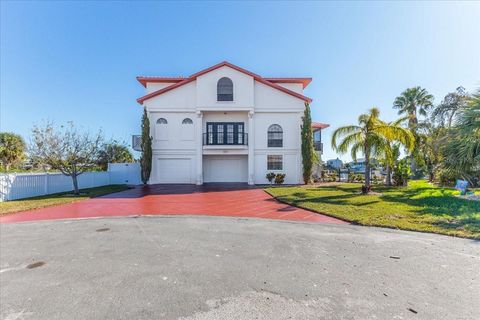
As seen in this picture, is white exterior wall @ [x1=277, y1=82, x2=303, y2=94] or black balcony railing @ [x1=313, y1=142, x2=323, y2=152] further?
white exterior wall @ [x1=277, y1=82, x2=303, y2=94]

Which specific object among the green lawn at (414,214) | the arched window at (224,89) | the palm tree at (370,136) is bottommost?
the green lawn at (414,214)

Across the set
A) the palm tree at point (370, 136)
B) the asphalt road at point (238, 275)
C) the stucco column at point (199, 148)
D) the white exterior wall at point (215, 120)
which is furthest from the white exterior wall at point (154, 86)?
the asphalt road at point (238, 275)

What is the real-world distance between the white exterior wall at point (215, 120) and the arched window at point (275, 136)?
0.38 m

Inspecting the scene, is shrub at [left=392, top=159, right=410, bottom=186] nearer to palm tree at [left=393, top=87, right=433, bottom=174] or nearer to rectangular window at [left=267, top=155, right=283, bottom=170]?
rectangular window at [left=267, top=155, right=283, bottom=170]

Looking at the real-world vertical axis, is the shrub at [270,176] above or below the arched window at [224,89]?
below

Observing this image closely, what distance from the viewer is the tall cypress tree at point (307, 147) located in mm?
19203

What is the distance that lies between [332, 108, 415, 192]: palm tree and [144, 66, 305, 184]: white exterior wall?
6.33 metres

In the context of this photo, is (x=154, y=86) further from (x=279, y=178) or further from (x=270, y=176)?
(x=279, y=178)

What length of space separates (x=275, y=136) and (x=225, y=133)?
15.3 ft

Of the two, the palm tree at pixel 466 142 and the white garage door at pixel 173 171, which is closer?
the palm tree at pixel 466 142

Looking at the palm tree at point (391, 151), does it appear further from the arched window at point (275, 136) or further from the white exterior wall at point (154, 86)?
the white exterior wall at point (154, 86)

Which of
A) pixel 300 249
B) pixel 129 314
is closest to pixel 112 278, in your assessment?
pixel 129 314

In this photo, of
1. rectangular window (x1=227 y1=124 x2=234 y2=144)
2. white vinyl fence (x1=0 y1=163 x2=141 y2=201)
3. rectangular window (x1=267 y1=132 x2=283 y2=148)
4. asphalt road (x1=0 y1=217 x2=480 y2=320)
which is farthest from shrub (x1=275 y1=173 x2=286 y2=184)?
asphalt road (x1=0 y1=217 x2=480 y2=320)

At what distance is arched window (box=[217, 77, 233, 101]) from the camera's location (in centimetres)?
1977
